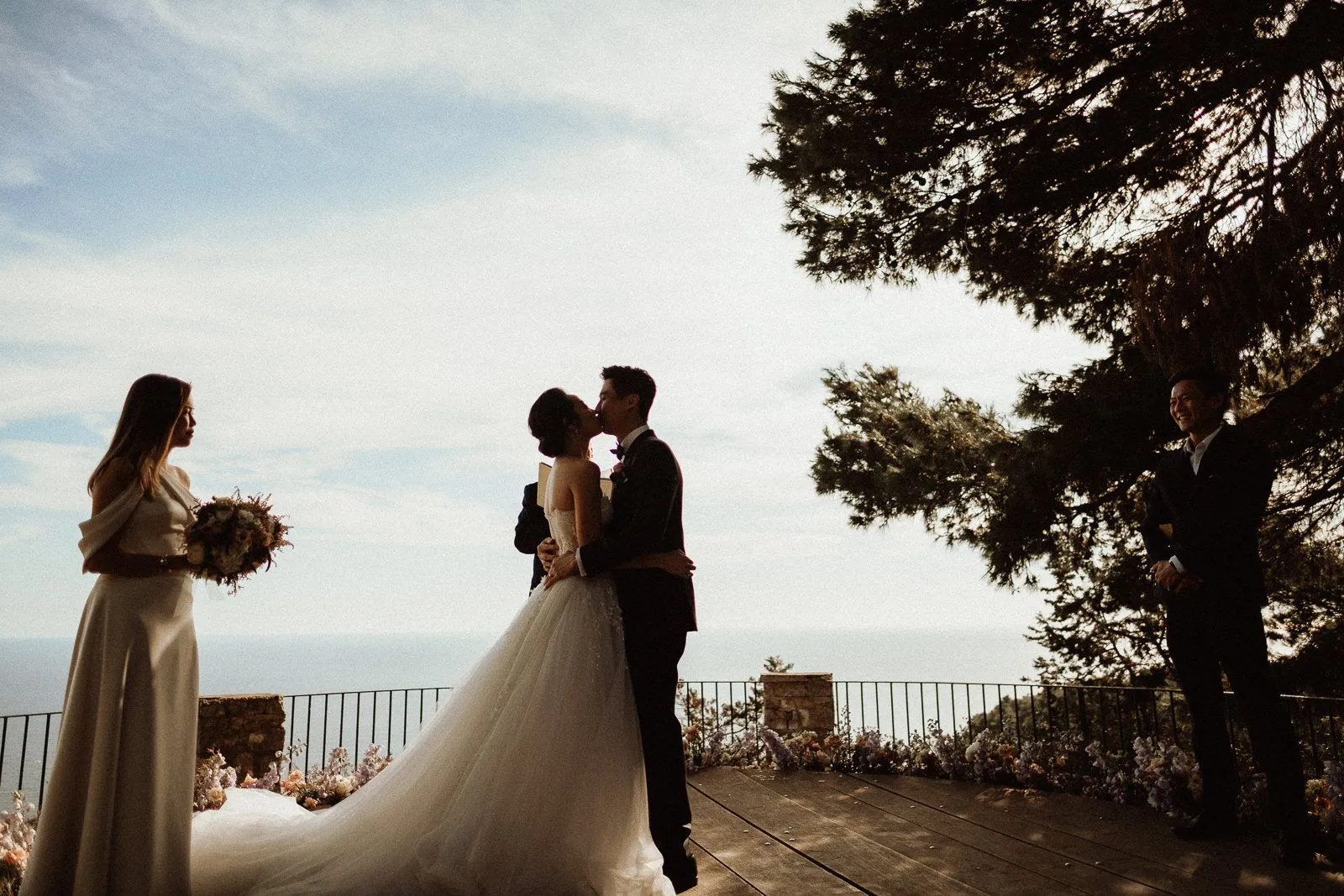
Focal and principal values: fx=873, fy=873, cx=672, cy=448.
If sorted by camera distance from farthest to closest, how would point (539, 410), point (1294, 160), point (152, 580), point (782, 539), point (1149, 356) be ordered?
point (782, 539) < point (1149, 356) < point (1294, 160) < point (539, 410) < point (152, 580)

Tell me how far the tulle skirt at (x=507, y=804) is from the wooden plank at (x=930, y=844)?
142 cm

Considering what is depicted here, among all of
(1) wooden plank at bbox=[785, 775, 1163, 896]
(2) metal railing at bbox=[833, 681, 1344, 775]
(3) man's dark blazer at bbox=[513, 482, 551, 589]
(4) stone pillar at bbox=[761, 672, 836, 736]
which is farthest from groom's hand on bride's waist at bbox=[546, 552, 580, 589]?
(4) stone pillar at bbox=[761, 672, 836, 736]

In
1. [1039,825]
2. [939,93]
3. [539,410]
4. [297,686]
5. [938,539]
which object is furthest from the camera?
[297,686]

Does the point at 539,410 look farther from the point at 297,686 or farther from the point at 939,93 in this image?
the point at 297,686

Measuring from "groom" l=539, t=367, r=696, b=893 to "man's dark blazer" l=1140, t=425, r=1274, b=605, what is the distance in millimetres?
2293

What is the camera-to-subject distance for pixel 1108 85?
18.4 ft

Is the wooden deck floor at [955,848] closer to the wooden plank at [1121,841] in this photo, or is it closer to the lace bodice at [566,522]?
the wooden plank at [1121,841]

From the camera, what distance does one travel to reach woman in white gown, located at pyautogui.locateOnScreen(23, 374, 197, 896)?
2.83 metres

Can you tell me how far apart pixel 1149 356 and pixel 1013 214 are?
1.37 metres

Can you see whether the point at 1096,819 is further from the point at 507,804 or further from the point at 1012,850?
the point at 507,804

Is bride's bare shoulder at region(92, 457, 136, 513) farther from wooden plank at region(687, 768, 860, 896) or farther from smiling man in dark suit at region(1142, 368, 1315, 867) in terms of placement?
smiling man in dark suit at region(1142, 368, 1315, 867)

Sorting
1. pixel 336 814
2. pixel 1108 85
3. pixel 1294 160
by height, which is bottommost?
pixel 336 814

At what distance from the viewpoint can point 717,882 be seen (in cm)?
362

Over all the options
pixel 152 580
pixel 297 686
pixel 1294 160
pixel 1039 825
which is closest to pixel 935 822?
pixel 1039 825
